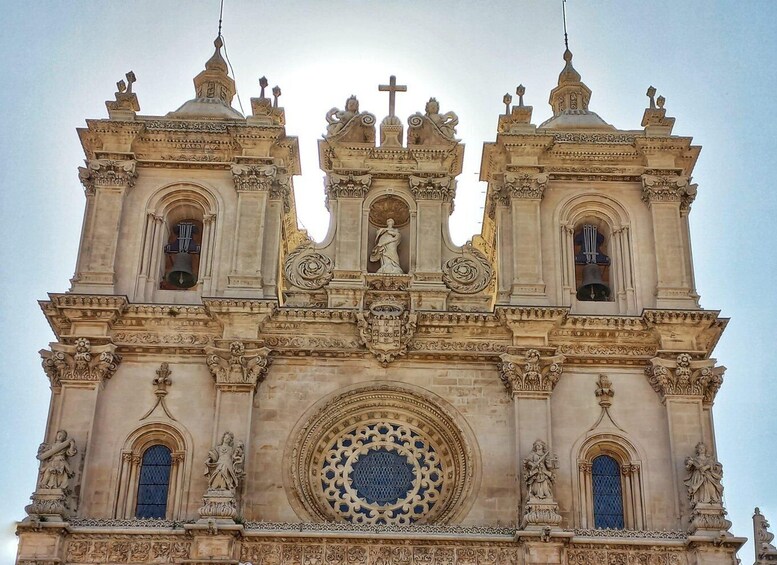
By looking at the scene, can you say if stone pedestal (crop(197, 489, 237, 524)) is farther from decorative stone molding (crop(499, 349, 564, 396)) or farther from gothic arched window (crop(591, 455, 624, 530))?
gothic arched window (crop(591, 455, 624, 530))

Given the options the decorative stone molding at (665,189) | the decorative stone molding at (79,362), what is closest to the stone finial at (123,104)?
the decorative stone molding at (79,362)

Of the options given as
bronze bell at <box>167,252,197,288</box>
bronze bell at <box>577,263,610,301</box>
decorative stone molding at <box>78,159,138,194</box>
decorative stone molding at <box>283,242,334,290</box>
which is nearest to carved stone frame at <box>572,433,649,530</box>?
bronze bell at <box>577,263,610,301</box>

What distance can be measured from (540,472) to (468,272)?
6.01 metres

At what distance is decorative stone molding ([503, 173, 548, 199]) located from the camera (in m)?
32.4

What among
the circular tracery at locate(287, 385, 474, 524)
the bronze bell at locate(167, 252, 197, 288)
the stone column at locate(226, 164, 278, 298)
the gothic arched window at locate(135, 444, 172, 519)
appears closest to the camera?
the gothic arched window at locate(135, 444, 172, 519)

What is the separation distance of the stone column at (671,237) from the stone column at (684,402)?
1661mm

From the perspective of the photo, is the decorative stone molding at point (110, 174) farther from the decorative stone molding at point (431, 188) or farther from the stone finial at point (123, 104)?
the decorative stone molding at point (431, 188)

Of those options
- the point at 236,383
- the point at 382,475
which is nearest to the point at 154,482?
the point at 236,383

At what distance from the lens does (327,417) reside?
97.0 feet

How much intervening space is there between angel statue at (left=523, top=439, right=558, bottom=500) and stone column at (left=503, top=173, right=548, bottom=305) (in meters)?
4.07

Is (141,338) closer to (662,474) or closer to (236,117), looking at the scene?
(236,117)

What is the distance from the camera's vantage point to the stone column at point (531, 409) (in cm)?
2750

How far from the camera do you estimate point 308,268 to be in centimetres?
3173

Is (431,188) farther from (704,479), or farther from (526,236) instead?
(704,479)
